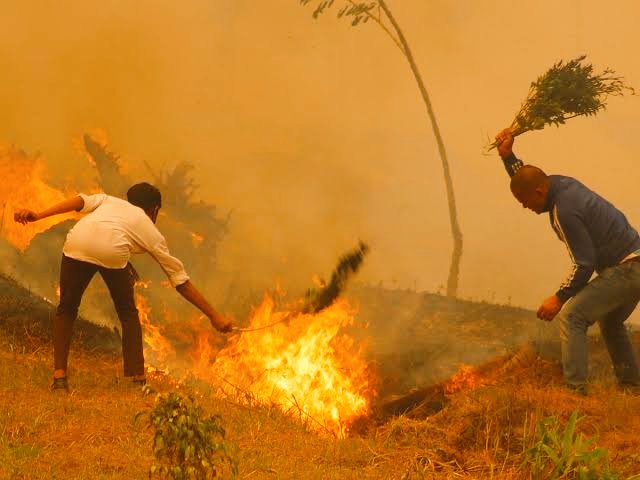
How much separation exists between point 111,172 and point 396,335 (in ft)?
21.1

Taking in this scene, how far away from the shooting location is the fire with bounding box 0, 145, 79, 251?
1070cm

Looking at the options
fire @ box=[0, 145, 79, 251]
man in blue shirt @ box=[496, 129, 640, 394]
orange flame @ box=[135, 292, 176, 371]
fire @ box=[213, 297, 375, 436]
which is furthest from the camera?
fire @ box=[0, 145, 79, 251]

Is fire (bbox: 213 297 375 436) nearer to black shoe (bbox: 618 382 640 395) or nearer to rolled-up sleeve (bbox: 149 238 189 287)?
rolled-up sleeve (bbox: 149 238 189 287)

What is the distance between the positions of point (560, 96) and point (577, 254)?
7.72ft

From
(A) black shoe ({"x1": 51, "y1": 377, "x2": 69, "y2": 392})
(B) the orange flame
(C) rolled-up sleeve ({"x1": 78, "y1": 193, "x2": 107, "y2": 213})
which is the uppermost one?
(C) rolled-up sleeve ({"x1": 78, "y1": 193, "x2": 107, "y2": 213})

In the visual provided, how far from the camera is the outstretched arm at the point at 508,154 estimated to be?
6020 millimetres

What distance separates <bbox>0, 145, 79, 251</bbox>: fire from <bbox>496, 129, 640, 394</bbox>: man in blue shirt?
7.97 m

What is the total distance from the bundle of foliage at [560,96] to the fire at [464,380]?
2460 millimetres

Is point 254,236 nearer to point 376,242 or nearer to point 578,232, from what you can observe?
point 376,242

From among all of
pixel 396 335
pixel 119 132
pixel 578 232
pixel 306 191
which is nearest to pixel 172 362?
pixel 396 335

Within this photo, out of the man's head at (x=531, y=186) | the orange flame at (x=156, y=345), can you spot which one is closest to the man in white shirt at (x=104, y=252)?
the orange flame at (x=156, y=345)

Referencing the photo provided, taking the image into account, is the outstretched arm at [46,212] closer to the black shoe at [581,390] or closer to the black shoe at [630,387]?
the black shoe at [581,390]

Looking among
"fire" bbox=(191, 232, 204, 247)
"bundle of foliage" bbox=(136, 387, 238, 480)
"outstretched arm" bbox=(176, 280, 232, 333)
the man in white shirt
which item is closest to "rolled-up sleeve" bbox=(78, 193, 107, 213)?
the man in white shirt

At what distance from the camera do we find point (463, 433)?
478cm
